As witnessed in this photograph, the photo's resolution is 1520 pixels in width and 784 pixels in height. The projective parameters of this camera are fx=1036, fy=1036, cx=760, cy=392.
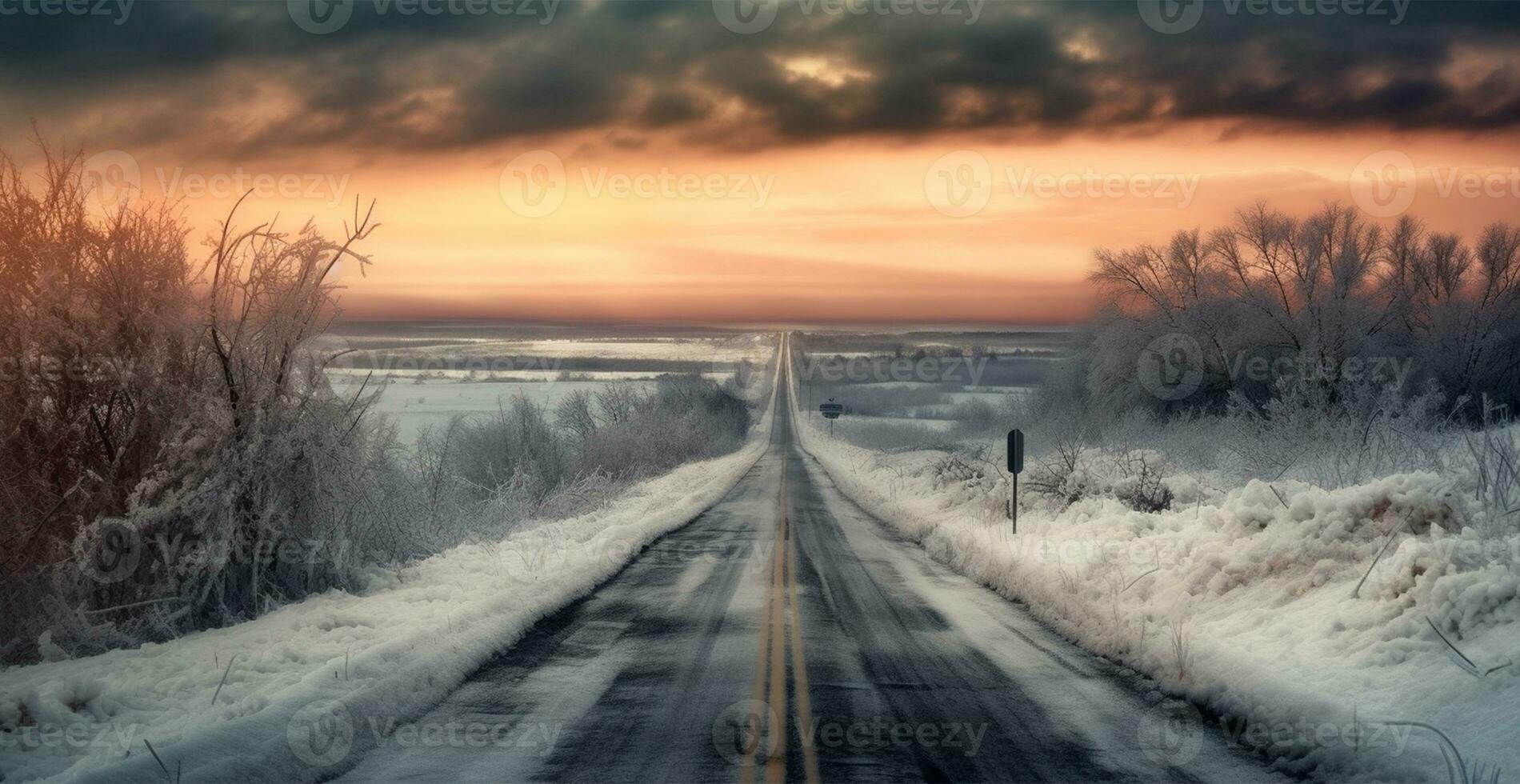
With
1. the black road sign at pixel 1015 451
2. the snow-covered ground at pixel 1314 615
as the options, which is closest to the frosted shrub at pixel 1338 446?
the snow-covered ground at pixel 1314 615

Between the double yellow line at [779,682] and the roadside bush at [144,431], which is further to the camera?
the roadside bush at [144,431]

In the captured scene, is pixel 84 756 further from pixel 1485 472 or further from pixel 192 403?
pixel 1485 472

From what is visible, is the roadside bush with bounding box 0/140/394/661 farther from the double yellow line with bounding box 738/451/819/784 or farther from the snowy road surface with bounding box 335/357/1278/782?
the double yellow line with bounding box 738/451/819/784

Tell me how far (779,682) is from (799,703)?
689 millimetres

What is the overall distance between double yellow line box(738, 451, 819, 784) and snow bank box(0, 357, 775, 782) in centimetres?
264

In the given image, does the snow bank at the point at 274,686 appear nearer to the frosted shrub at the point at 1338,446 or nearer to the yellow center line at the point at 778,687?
the yellow center line at the point at 778,687

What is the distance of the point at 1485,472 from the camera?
1002 cm

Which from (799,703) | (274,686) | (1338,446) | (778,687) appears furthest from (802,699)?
(1338,446)

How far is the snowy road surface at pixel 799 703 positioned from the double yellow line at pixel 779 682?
2 cm

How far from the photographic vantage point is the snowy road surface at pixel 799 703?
6855 millimetres

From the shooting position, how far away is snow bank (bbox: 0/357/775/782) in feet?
21.4

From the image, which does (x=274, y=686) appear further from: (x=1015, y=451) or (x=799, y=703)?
(x=1015, y=451)

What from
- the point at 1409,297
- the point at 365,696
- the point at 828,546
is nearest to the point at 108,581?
the point at 365,696

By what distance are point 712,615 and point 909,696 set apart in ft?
14.0
